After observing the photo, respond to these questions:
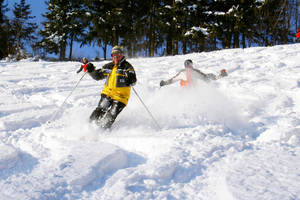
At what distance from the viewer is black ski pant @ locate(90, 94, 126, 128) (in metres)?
3.87

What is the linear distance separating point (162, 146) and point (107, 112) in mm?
1379

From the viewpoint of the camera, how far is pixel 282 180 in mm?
2301

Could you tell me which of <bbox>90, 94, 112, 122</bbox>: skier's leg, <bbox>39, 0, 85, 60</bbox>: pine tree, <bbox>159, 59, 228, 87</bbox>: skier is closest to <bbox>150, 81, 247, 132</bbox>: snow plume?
<bbox>159, 59, 228, 87</bbox>: skier

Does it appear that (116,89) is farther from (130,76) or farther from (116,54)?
(116,54)

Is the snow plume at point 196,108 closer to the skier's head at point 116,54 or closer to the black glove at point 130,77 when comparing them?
the black glove at point 130,77

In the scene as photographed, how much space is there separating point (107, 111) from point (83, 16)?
19.9m

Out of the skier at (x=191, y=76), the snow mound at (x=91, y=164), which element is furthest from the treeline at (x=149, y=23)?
the snow mound at (x=91, y=164)

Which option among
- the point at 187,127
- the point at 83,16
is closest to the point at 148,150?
the point at 187,127

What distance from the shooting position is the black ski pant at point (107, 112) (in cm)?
387

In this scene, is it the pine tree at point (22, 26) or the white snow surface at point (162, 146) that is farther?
the pine tree at point (22, 26)

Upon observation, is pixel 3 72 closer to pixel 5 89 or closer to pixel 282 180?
pixel 5 89

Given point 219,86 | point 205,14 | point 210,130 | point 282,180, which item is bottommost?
point 282,180

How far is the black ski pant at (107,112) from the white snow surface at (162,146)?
184 millimetres

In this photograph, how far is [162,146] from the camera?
3.09m
